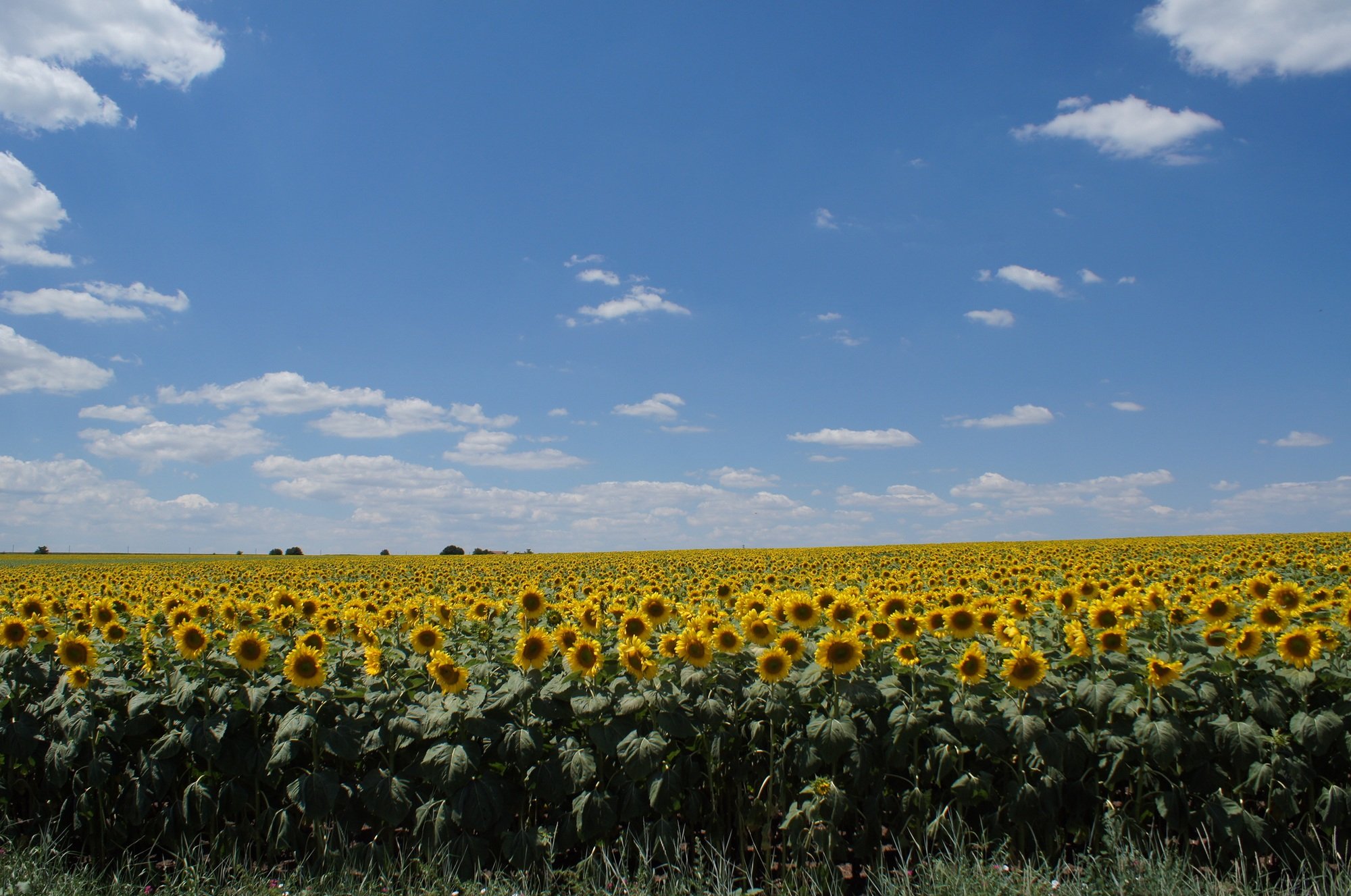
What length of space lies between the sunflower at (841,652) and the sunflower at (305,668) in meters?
3.34

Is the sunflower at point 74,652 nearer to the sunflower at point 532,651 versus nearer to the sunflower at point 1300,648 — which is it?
the sunflower at point 532,651

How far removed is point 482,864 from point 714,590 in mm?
5624

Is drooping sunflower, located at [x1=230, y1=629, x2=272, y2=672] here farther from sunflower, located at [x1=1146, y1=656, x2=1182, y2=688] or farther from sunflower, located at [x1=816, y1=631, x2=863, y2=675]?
sunflower, located at [x1=1146, y1=656, x2=1182, y2=688]

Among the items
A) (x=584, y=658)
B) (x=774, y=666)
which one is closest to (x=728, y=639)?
(x=774, y=666)

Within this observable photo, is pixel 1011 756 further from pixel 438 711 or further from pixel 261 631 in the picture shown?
pixel 261 631

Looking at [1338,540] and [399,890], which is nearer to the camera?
[399,890]

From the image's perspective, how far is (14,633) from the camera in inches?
253

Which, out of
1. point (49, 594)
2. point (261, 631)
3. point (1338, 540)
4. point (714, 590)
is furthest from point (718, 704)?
point (1338, 540)

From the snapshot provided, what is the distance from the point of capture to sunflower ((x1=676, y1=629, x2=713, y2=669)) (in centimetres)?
559

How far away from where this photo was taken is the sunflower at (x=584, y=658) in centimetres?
547

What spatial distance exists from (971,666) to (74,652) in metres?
6.36

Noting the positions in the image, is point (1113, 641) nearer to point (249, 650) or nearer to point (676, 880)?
point (676, 880)

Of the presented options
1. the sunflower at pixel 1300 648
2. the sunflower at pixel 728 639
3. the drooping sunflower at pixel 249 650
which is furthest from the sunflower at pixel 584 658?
the sunflower at pixel 1300 648

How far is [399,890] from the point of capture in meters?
4.92
